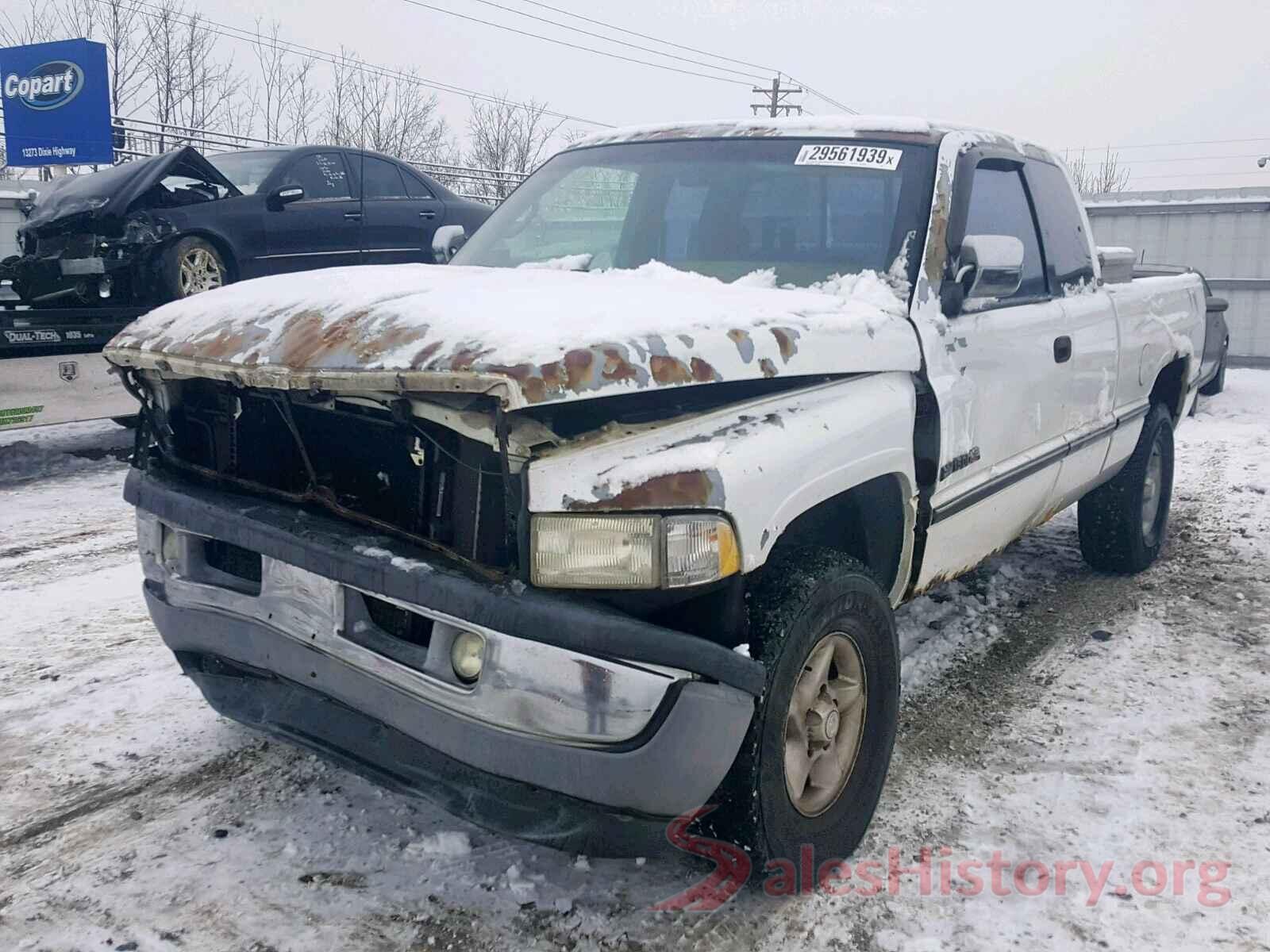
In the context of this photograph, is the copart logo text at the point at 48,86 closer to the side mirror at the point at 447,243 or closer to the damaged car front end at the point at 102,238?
the damaged car front end at the point at 102,238

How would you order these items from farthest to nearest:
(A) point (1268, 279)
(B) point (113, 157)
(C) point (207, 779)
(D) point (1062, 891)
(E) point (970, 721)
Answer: (B) point (113, 157) < (A) point (1268, 279) < (E) point (970, 721) < (C) point (207, 779) < (D) point (1062, 891)

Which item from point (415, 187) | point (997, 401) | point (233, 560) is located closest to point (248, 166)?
point (415, 187)

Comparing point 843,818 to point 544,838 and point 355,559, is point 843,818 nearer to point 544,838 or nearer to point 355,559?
point 544,838

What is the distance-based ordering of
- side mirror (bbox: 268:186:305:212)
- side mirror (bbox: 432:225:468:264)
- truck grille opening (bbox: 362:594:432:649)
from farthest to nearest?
side mirror (bbox: 268:186:305:212)
side mirror (bbox: 432:225:468:264)
truck grille opening (bbox: 362:594:432:649)

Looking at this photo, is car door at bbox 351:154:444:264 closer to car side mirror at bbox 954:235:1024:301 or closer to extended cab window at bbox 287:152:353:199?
extended cab window at bbox 287:152:353:199

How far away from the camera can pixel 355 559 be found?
7.70 ft

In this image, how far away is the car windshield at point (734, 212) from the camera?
11.1ft

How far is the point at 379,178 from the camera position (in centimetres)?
1005

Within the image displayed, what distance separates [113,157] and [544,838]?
1798 centimetres

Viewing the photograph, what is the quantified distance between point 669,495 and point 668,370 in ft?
0.89

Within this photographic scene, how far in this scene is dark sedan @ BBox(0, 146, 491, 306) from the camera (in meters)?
7.89

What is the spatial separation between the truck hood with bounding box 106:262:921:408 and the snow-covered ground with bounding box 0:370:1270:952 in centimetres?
120

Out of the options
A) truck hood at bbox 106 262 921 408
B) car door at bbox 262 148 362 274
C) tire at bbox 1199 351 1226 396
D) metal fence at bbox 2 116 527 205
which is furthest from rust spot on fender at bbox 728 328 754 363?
metal fence at bbox 2 116 527 205

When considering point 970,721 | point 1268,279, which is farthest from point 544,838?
point 1268,279
